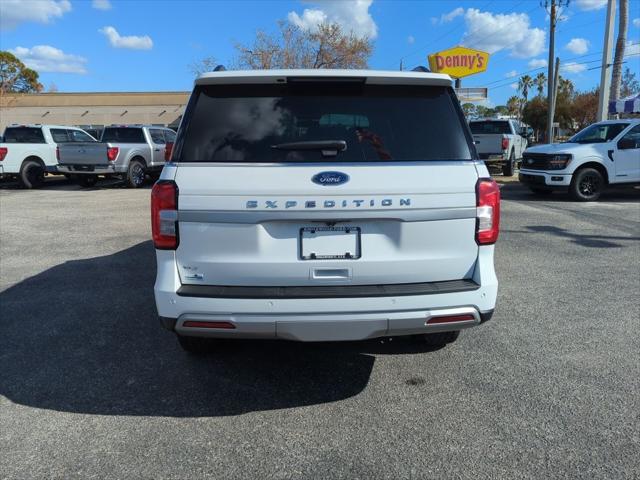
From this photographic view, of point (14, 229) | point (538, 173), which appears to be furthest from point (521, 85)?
point (14, 229)

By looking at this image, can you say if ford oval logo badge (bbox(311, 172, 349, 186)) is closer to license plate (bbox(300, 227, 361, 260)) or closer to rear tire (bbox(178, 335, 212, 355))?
license plate (bbox(300, 227, 361, 260))

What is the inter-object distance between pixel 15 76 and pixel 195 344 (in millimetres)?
72345

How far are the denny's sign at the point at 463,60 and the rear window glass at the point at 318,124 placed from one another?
24399 mm

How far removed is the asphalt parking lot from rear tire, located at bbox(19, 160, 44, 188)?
12925 millimetres

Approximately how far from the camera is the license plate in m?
3.09

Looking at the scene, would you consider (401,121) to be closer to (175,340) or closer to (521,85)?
(175,340)

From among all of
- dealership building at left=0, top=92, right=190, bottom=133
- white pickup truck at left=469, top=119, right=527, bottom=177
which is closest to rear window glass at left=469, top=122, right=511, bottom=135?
white pickup truck at left=469, top=119, right=527, bottom=177

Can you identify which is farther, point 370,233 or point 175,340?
point 175,340

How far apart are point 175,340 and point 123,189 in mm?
14027

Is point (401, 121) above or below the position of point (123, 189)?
above

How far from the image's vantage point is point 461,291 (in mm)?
3139

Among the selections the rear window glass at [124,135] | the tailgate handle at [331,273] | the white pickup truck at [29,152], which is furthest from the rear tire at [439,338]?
the white pickup truck at [29,152]

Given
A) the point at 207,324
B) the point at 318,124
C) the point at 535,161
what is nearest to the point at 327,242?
the point at 318,124

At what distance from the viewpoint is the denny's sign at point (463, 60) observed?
85.2 ft
